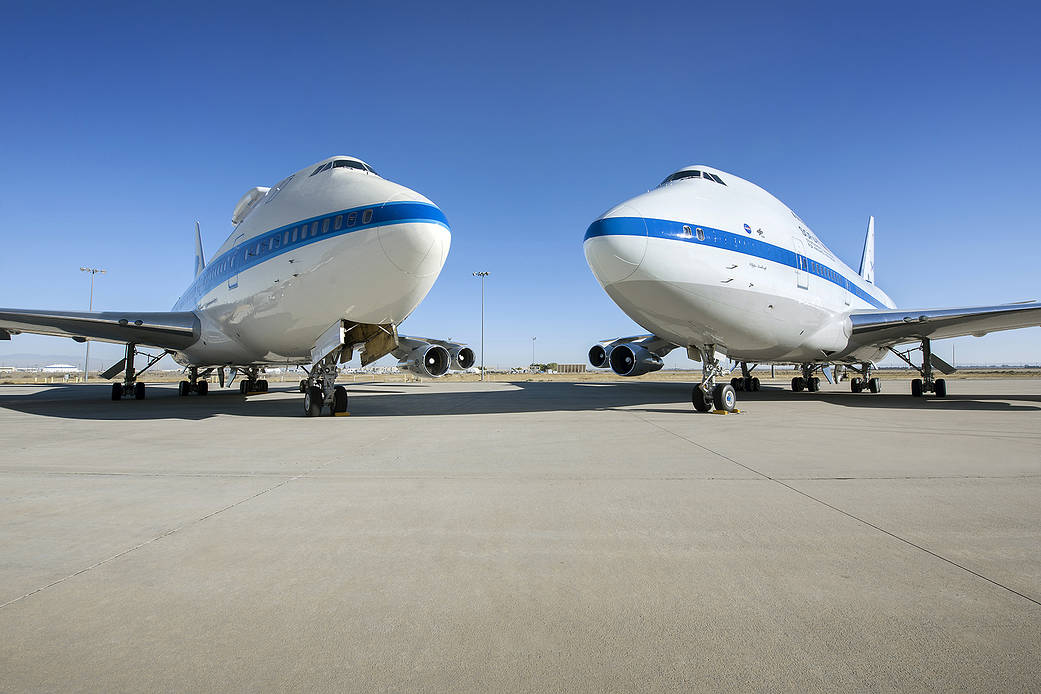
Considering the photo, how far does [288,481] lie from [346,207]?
5933 mm

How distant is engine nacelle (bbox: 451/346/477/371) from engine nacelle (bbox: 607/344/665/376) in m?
4.53

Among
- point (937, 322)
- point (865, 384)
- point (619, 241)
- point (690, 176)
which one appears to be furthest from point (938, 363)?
point (619, 241)

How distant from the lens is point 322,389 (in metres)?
10.5

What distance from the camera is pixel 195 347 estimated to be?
13.8 m

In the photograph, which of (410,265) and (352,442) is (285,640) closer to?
(352,442)

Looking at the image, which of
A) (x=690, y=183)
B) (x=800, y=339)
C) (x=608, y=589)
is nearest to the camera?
(x=608, y=589)

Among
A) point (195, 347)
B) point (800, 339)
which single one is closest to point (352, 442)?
point (195, 347)

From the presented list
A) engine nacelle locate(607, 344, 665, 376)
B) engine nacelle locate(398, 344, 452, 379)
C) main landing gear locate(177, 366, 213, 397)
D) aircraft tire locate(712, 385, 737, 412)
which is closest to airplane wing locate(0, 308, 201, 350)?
main landing gear locate(177, 366, 213, 397)

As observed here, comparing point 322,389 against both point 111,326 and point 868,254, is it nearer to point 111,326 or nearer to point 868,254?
point 111,326

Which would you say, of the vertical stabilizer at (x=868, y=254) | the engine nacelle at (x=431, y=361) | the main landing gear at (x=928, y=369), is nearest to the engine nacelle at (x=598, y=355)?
the engine nacelle at (x=431, y=361)

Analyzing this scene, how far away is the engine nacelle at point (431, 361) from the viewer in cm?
1459

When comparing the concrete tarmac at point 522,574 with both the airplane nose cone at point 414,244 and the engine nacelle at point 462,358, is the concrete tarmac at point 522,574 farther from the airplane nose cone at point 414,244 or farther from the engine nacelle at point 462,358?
the engine nacelle at point 462,358

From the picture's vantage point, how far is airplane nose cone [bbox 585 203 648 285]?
28.9 ft

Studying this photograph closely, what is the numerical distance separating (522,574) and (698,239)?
836 centimetres
